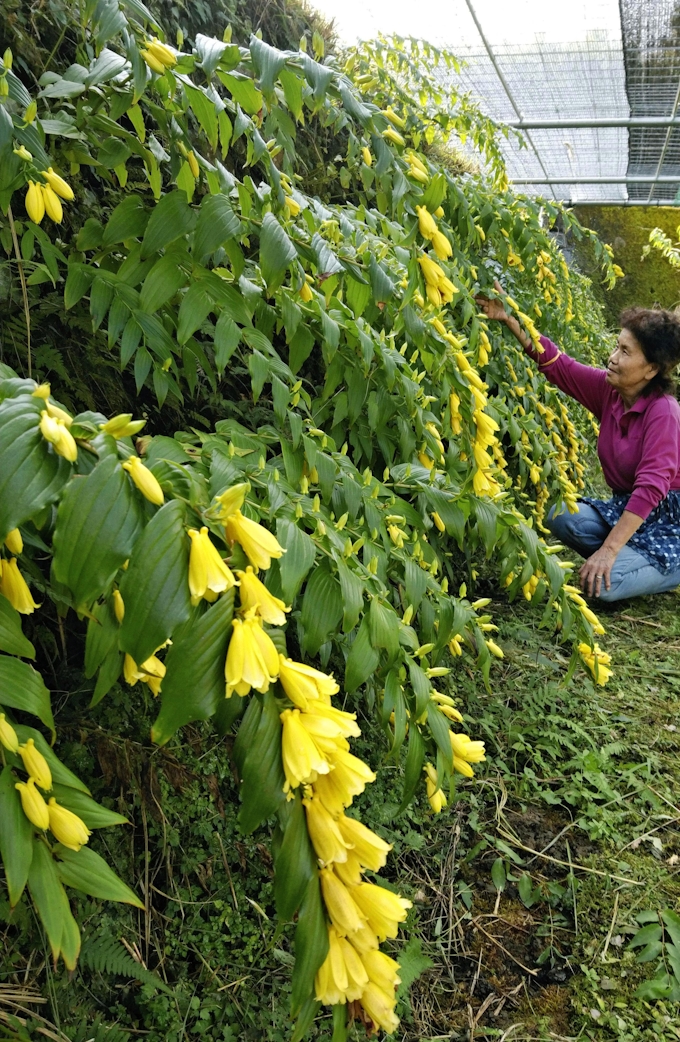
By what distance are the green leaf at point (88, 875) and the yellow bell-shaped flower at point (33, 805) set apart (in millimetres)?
41

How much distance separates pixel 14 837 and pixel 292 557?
1.18 ft

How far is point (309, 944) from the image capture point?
60 cm

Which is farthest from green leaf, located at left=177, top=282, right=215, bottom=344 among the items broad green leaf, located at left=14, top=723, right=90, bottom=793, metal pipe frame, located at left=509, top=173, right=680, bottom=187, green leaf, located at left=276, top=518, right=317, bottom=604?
metal pipe frame, located at left=509, top=173, right=680, bottom=187

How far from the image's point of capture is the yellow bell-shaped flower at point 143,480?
57 cm

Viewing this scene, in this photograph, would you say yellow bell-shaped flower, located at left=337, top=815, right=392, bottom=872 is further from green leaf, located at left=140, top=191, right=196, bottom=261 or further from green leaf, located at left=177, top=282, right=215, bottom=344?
green leaf, located at left=140, top=191, right=196, bottom=261

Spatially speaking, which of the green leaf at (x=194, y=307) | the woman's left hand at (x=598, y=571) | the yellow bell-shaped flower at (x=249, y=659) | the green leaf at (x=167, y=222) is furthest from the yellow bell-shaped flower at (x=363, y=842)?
the woman's left hand at (x=598, y=571)

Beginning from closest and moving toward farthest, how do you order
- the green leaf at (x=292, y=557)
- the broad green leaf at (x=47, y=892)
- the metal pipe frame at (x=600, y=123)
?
1. the broad green leaf at (x=47, y=892)
2. the green leaf at (x=292, y=557)
3. the metal pipe frame at (x=600, y=123)

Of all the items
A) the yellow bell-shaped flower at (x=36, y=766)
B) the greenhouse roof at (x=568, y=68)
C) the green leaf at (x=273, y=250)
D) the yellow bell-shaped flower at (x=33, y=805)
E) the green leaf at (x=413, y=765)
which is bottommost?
the green leaf at (x=413, y=765)

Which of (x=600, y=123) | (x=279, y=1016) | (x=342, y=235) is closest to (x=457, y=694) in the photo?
(x=279, y=1016)

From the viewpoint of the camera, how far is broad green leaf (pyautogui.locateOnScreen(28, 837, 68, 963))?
521mm

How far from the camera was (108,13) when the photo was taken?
88 centimetres

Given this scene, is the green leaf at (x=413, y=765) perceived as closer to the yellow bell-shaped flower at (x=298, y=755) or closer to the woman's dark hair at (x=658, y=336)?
the yellow bell-shaped flower at (x=298, y=755)

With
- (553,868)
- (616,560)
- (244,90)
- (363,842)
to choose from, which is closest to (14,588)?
(363,842)

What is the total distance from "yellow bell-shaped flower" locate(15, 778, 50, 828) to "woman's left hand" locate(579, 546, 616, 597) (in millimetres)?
2211
